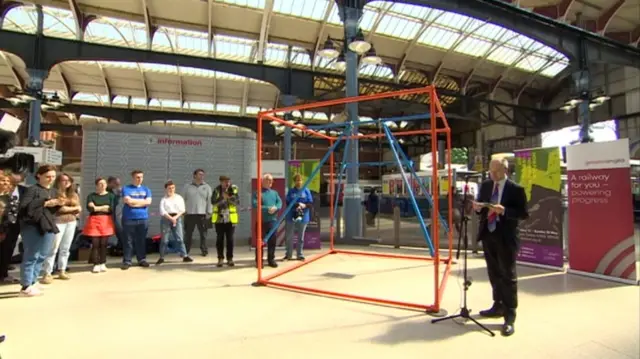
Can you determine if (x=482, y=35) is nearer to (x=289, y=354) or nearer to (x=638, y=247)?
(x=638, y=247)

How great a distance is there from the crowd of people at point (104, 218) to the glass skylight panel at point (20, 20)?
10291mm

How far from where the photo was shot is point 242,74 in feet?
47.1

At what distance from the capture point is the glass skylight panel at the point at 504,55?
54.2ft

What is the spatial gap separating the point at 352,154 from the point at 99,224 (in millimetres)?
5192

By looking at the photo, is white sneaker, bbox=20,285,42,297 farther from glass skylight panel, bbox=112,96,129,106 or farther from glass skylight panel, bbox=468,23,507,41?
glass skylight panel, bbox=112,96,129,106

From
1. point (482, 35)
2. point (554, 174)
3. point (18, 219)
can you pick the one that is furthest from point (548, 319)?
point (482, 35)

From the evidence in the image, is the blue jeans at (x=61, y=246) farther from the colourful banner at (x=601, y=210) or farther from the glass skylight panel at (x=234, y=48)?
the glass skylight panel at (x=234, y=48)

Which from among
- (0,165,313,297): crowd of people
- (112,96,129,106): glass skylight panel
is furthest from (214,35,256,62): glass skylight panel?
(0,165,313,297): crowd of people

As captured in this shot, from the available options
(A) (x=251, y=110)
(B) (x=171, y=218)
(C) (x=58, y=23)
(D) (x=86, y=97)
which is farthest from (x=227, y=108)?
(B) (x=171, y=218)

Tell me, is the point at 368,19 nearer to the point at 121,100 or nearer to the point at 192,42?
the point at 192,42

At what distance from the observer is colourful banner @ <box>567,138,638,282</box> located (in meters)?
4.67

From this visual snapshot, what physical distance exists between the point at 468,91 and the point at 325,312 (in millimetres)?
19917

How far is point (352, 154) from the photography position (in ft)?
27.8

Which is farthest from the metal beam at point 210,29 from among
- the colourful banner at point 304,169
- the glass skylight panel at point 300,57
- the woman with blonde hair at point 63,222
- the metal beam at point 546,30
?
the woman with blonde hair at point 63,222
